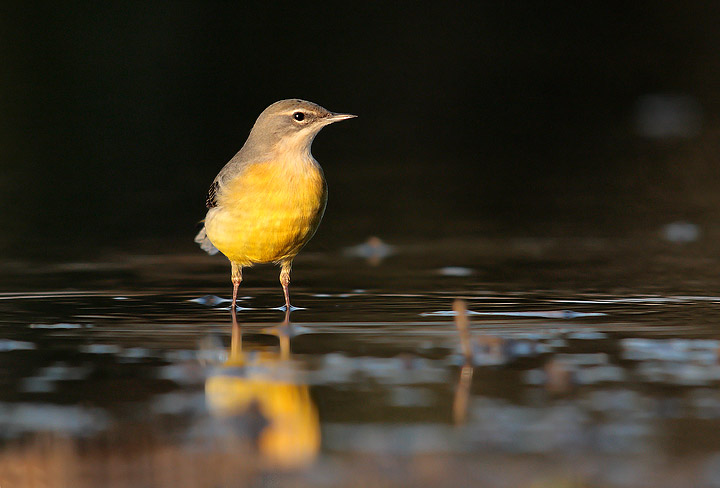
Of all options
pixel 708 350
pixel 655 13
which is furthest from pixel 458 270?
pixel 655 13

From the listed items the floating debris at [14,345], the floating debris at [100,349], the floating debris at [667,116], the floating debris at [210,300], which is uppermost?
the floating debris at [667,116]

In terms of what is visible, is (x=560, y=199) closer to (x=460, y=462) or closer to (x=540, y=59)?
(x=460, y=462)

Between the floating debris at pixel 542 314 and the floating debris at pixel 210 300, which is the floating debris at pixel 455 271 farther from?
the floating debris at pixel 210 300

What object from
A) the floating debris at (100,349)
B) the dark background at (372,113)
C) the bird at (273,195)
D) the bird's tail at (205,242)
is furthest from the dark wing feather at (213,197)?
the floating debris at (100,349)

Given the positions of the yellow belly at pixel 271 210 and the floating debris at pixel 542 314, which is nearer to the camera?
the floating debris at pixel 542 314

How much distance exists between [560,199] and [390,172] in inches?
109

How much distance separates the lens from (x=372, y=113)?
1983cm

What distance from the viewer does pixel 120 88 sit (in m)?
18.5

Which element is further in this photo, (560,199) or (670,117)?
(670,117)

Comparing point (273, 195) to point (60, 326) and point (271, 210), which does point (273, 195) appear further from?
point (60, 326)

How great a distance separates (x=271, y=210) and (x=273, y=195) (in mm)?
102

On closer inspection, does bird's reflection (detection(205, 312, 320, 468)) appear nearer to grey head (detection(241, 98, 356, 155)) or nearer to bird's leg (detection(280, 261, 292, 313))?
bird's leg (detection(280, 261, 292, 313))

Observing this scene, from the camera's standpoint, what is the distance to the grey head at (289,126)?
8.55m

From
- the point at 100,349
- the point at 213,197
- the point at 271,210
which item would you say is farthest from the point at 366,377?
the point at 213,197
